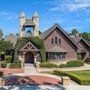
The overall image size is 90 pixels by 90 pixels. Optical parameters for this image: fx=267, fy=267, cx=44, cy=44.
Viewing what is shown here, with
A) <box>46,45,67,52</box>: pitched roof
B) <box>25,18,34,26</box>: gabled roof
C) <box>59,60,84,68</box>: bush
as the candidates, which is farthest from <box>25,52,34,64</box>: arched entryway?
<box>59,60,84,68</box>: bush

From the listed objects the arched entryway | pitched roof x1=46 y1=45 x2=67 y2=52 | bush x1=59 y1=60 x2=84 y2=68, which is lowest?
bush x1=59 y1=60 x2=84 y2=68

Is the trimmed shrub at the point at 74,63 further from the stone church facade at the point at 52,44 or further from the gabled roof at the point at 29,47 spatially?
the gabled roof at the point at 29,47

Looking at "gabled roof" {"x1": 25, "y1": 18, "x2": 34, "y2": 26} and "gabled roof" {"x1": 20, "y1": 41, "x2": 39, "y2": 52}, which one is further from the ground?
"gabled roof" {"x1": 25, "y1": 18, "x2": 34, "y2": 26}

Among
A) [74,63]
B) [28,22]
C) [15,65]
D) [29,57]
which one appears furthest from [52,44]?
[15,65]

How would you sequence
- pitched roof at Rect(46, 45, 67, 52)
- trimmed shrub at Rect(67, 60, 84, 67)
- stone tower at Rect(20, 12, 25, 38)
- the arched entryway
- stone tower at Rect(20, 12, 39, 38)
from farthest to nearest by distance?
the arched entryway < stone tower at Rect(20, 12, 25, 38) < stone tower at Rect(20, 12, 39, 38) < pitched roof at Rect(46, 45, 67, 52) < trimmed shrub at Rect(67, 60, 84, 67)

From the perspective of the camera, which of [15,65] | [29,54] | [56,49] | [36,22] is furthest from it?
[36,22]

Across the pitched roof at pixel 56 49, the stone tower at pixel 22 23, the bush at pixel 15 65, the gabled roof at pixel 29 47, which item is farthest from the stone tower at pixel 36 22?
the bush at pixel 15 65

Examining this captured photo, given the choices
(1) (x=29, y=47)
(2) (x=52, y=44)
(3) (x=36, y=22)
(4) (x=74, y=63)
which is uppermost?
(3) (x=36, y=22)

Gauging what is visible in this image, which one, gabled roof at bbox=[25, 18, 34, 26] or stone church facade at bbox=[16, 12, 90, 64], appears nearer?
stone church facade at bbox=[16, 12, 90, 64]

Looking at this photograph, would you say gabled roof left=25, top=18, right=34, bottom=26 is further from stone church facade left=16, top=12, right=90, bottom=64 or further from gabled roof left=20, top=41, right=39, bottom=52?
gabled roof left=20, top=41, right=39, bottom=52

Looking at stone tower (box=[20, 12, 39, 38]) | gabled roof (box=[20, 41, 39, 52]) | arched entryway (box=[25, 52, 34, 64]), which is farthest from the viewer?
arched entryway (box=[25, 52, 34, 64])

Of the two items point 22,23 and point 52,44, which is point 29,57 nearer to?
point 52,44

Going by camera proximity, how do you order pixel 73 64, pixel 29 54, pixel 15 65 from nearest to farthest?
pixel 15 65
pixel 73 64
pixel 29 54

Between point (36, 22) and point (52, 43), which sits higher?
point (36, 22)
